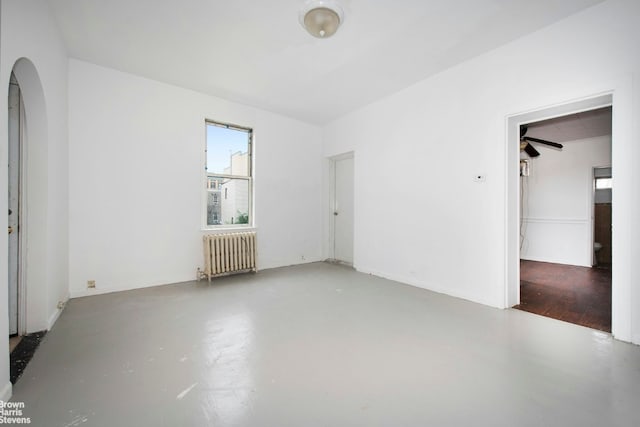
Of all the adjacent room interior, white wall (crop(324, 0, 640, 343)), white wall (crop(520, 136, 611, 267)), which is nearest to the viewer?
the adjacent room interior

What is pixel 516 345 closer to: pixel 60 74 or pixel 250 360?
pixel 250 360

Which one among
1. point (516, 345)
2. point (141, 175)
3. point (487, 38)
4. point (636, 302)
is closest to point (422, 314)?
point (516, 345)

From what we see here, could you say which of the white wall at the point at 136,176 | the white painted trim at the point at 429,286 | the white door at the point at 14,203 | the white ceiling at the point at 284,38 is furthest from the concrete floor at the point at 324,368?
the white ceiling at the point at 284,38

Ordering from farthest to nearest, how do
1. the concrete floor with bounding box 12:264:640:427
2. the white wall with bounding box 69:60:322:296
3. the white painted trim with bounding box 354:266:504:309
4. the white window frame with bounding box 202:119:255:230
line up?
1. the white window frame with bounding box 202:119:255:230
2. the white wall with bounding box 69:60:322:296
3. the white painted trim with bounding box 354:266:504:309
4. the concrete floor with bounding box 12:264:640:427

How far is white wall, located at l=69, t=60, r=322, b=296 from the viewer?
3494 millimetres

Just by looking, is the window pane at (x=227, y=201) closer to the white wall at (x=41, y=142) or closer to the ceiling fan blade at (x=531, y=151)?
the white wall at (x=41, y=142)

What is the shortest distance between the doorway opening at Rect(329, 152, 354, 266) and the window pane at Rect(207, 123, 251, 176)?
1936mm

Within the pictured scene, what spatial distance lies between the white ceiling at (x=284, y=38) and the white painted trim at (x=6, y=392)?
3.05 meters

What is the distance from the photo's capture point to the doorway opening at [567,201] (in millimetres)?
4828

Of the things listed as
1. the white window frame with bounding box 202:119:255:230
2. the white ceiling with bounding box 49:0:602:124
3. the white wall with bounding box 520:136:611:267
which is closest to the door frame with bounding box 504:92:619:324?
the white ceiling with bounding box 49:0:602:124

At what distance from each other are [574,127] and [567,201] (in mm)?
1650

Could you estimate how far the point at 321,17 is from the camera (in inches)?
95.9

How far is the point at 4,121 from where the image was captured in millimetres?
1609

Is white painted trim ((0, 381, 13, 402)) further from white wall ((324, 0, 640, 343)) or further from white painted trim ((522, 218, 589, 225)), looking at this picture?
white painted trim ((522, 218, 589, 225))
